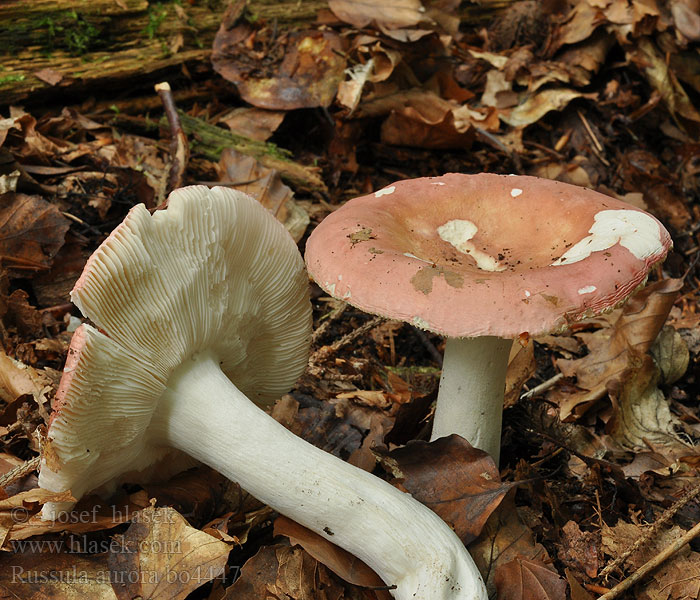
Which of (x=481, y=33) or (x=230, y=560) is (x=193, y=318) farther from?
(x=481, y=33)

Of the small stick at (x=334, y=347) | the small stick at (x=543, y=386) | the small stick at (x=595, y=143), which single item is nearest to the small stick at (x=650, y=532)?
the small stick at (x=543, y=386)

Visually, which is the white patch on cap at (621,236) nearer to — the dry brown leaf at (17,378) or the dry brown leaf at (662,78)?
the dry brown leaf at (17,378)

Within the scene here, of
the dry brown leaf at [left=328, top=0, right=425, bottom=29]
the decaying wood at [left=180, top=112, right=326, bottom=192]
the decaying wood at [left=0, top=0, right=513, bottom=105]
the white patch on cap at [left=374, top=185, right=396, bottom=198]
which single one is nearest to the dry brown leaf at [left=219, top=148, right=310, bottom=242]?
the decaying wood at [left=180, top=112, right=326, bottom=192]

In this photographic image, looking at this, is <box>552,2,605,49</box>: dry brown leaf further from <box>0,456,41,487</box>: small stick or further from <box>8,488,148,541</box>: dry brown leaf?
<box>0,456,41,487</box>: small stick

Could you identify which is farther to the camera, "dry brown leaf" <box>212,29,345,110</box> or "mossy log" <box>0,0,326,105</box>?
"dry brown leaf" <box>212,29,345,110</box>

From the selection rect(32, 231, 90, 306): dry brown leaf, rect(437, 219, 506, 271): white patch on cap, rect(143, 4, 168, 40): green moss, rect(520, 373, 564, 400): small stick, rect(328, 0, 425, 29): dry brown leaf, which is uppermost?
rect(143, 4, 168, 40): green moss

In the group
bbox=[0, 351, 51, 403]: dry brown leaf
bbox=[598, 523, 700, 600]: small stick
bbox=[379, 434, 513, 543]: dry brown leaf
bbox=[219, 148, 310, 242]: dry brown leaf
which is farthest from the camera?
bbox=[219, 148, 310, 242]: dry brown leaf

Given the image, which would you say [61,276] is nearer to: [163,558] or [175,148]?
[175,148]
